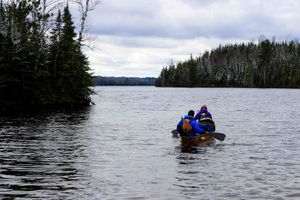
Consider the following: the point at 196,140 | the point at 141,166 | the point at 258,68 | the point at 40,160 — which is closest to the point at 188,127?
the point at 196,140

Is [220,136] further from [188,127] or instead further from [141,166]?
[141,166]

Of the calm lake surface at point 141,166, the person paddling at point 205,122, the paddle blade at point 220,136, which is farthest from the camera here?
the person paddling at point 205,122

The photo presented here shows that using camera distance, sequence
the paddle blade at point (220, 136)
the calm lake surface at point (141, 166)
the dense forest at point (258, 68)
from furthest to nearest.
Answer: the dense forest at point (258, 68)
the paddle blade at point (220, 136)
the calm lake surface at point (141, 166)

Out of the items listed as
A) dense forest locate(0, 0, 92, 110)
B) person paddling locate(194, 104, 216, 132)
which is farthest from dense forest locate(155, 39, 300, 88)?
person paddling locate(194, 104, 216, 132)

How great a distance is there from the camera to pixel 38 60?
48000mm

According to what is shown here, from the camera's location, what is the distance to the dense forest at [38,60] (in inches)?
1698

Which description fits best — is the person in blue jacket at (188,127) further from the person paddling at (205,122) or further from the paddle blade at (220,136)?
the person paddling at (205,122)

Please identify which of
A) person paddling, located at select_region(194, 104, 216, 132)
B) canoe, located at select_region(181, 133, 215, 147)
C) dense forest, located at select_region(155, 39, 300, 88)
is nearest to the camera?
canoe, located at select_region(181, 133, 215, 147)

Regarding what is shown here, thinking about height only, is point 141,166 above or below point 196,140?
below

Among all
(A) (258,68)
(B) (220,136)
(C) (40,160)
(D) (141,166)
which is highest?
(A) (258,68)

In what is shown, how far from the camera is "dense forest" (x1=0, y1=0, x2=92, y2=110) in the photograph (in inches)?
1698

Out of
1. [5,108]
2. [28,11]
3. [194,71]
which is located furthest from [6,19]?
[194,71]

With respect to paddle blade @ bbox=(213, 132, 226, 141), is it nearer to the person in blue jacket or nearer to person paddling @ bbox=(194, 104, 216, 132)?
person paddling @ bbox=(194, 104, 216, 132)

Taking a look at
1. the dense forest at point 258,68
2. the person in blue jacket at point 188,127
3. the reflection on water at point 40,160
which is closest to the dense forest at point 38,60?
the reflection on water at point 40,160
